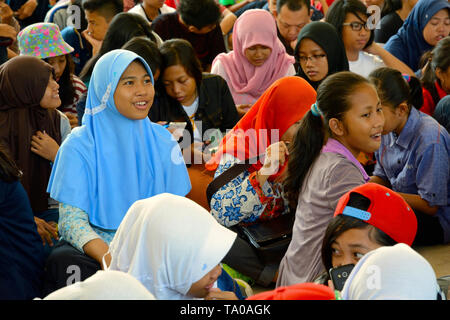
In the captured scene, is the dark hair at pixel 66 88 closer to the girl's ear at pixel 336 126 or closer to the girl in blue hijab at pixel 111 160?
Result: the girl in blue hijab at pixel 111 160

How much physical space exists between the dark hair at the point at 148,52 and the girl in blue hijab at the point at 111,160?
61 cm

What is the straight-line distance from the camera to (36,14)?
5.78 metres

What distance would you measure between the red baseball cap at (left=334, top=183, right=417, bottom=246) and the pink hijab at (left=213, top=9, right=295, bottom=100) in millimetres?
2131

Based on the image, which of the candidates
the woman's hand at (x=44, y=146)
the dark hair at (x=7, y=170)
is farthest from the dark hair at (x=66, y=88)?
the dark hair at (x=7, y=170)

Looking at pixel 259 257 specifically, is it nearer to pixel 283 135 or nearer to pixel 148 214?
pixel 283 135

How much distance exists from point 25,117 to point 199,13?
6.55 ft

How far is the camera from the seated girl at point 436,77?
11.1 feet

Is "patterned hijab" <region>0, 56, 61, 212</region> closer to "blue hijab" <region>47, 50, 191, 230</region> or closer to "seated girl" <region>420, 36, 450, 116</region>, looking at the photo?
"blue hijab" <region>47, 50, 191, 230</region>

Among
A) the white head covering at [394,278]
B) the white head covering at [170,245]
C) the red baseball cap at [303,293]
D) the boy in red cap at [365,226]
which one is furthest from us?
the boy in red cap at [365,226]

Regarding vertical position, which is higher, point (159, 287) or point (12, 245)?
point (159, 287)

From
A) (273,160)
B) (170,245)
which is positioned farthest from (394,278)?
(273,160)
